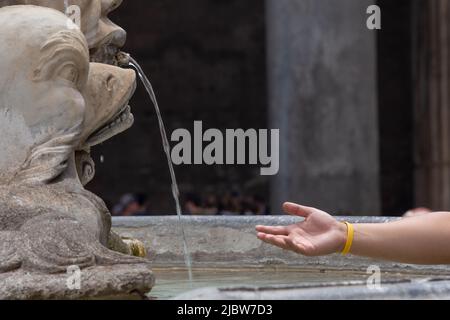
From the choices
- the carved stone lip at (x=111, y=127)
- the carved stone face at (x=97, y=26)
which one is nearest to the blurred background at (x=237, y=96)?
the carved stone face at (x=97, y=26)

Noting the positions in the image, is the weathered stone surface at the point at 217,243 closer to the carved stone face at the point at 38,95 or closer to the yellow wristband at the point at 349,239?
the carved stone face at the point at 38,95

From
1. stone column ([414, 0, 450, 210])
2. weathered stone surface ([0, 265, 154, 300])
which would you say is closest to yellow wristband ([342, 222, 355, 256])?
weathered stone surface ([0, 265, 154, 300])

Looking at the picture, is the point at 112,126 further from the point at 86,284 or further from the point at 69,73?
the point at 86,284

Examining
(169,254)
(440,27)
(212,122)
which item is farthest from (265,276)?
(212,122)

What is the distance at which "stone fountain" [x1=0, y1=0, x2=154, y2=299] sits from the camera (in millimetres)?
3672

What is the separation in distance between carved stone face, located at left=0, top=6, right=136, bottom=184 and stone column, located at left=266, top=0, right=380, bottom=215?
28.8ft

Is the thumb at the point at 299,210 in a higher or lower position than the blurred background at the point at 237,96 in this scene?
higher

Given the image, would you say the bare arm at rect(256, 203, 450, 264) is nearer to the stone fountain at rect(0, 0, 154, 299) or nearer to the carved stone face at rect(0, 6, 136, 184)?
the stone fountain at rect(0, 0, 154, 299)

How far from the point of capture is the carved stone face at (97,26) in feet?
15.7

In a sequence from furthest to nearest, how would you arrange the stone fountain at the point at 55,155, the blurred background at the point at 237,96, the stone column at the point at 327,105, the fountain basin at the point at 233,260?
the blurred background at the point at 237,96
the stone column at the point at 327,105
the fountain basin at the point at 233,260
the stone fountain at the point at 55,155

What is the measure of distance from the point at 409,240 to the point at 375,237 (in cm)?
8

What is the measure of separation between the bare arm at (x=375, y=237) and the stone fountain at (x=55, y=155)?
81 cm

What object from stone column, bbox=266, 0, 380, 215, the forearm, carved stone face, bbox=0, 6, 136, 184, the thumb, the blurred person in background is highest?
carved stone face, bbox=0, 6, 136, 184
